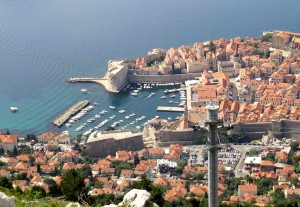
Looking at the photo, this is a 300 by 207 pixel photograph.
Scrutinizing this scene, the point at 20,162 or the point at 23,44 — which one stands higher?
the point at 23,44

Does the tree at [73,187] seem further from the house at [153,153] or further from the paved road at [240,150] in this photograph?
the house at [153,153]

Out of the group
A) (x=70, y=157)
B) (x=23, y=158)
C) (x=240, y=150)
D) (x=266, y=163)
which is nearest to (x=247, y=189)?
(x=266, y=163)

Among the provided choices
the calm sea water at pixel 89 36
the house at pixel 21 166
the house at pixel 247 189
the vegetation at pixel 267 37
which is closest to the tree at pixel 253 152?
the house at pixel 247 189

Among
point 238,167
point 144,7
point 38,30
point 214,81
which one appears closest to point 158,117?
point 214,81

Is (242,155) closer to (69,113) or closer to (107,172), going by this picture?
(107,172)

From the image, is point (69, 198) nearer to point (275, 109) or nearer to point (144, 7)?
Answer: point (275, 109)

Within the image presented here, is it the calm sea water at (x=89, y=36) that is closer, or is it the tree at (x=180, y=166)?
the tree at (x=180, y=166)

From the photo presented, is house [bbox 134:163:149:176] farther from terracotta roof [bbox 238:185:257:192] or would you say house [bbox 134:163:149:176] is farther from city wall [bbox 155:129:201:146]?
terracotta roof [bbox 238:185:257:192]
